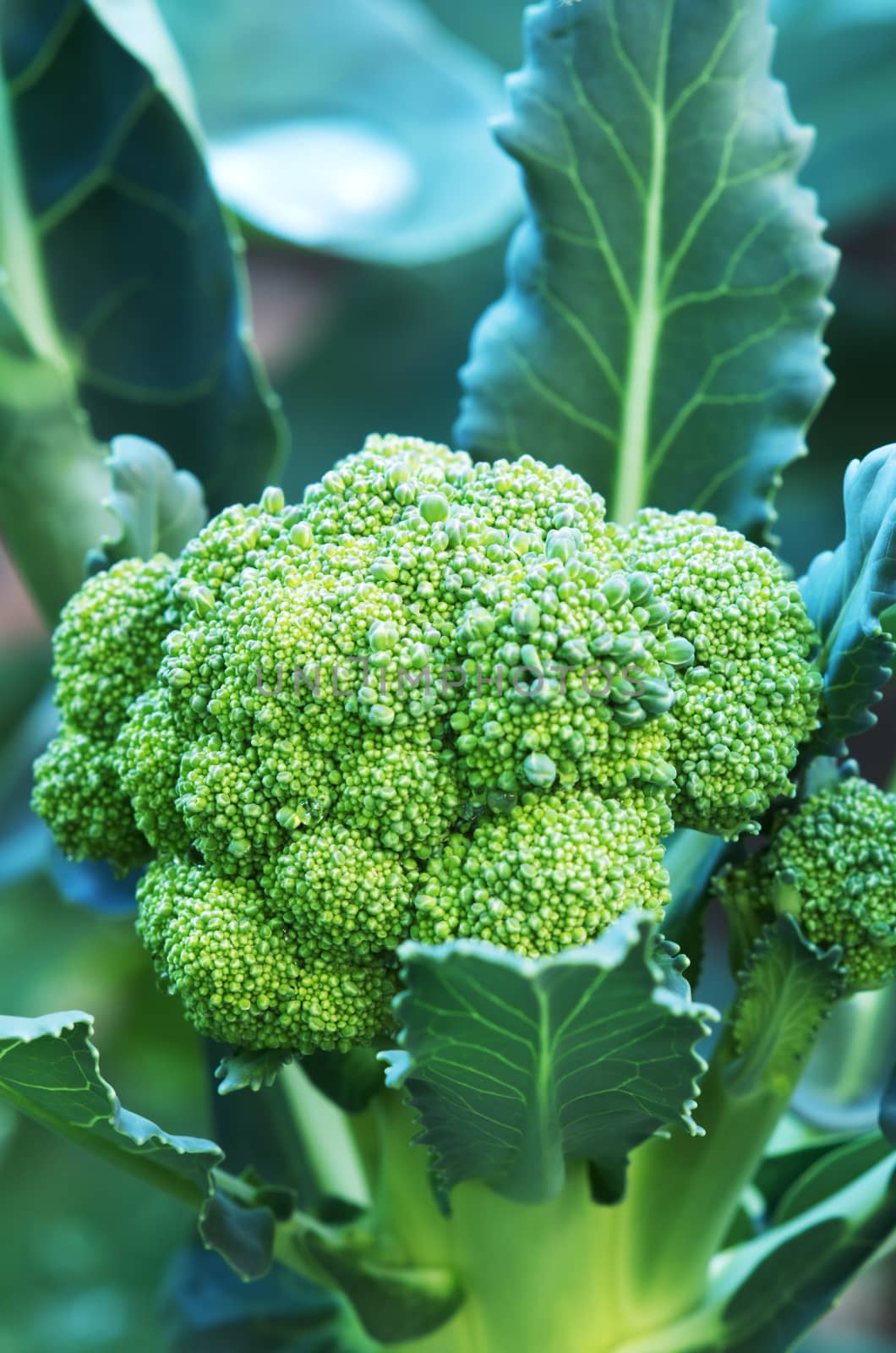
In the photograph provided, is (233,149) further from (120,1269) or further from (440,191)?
(120,1269)

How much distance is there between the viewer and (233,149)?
1216mm

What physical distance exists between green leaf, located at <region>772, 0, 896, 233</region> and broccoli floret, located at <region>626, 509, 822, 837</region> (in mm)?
975

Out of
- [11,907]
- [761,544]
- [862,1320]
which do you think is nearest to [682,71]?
[761,544]

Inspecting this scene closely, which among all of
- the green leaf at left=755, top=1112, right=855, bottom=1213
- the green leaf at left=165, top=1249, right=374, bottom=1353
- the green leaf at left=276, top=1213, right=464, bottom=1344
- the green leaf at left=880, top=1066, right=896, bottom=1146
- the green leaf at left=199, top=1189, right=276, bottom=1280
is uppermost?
the green leaf at left=880, top=1066, right=896, bottom=1146

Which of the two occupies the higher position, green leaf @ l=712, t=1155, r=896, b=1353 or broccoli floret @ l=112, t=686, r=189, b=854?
broccoli floret @ l=112, t=686, r=189, b=854

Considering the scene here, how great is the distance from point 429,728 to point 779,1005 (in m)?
0.23

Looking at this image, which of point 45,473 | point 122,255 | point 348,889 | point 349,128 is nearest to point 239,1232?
point 348,889

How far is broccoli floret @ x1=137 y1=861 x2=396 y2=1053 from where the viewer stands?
57 cm

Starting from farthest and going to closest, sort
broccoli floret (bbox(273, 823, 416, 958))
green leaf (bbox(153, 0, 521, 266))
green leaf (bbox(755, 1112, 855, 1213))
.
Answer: green leaf (bbox(153, 0, 521, 266)) < green leaf (bbox(755, 1112, 855, 1213)) < broccoli floret (bbox(273, 823, 416, 958))

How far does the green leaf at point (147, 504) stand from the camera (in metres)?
0.70

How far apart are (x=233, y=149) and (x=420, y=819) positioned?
892 millimetres

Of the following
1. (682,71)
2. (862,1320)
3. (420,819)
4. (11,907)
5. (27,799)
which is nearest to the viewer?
(420,819)

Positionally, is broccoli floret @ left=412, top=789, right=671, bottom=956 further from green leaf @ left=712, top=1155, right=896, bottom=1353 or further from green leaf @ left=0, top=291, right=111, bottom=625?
green leaf @ left=0, top=291, right=111, bottom=625

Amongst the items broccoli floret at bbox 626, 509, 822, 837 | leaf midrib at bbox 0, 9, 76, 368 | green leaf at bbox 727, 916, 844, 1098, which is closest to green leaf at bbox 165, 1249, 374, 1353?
green leaf at bbox 727, 916, 844, 1098
